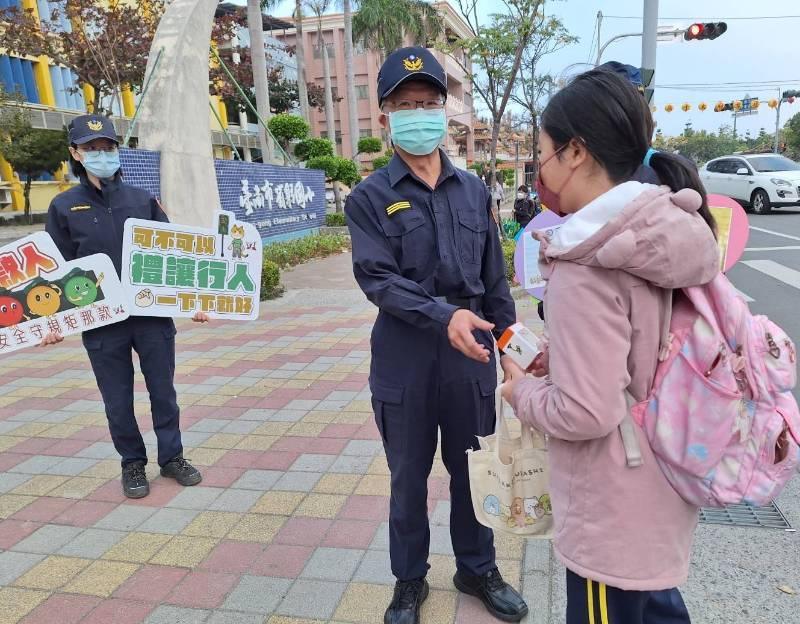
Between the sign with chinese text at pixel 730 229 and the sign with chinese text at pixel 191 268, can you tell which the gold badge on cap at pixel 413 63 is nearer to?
the sign with chinese text at pixel 730 229

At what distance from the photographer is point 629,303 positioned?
122 centimetres

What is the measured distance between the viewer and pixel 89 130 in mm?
3131

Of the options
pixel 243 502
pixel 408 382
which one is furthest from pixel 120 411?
pixel 408 382

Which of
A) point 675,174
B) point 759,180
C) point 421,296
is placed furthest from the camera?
point 759,180

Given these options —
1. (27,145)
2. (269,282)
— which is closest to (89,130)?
(269,282)

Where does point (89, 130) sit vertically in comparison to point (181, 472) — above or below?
above

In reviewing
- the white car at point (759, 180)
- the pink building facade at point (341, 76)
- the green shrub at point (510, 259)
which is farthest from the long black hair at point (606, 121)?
the pink building facade at point (341, 76)

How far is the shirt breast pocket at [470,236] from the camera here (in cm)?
206

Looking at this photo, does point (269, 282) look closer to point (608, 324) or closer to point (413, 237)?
point (413, 237)

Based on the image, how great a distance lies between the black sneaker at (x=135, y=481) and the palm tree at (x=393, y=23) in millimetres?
30845

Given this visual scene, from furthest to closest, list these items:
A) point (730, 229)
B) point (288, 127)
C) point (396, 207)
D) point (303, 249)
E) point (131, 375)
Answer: point (288, 127) → point (303, 249) → point (131, 375) → point (730, 229) → point (396, 207)

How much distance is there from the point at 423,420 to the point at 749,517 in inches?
74.4

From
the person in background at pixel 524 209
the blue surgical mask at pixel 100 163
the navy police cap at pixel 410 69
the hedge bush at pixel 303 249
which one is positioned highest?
the navy police cap at pixel 410 69

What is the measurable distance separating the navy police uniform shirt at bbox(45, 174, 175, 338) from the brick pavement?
987 mm
